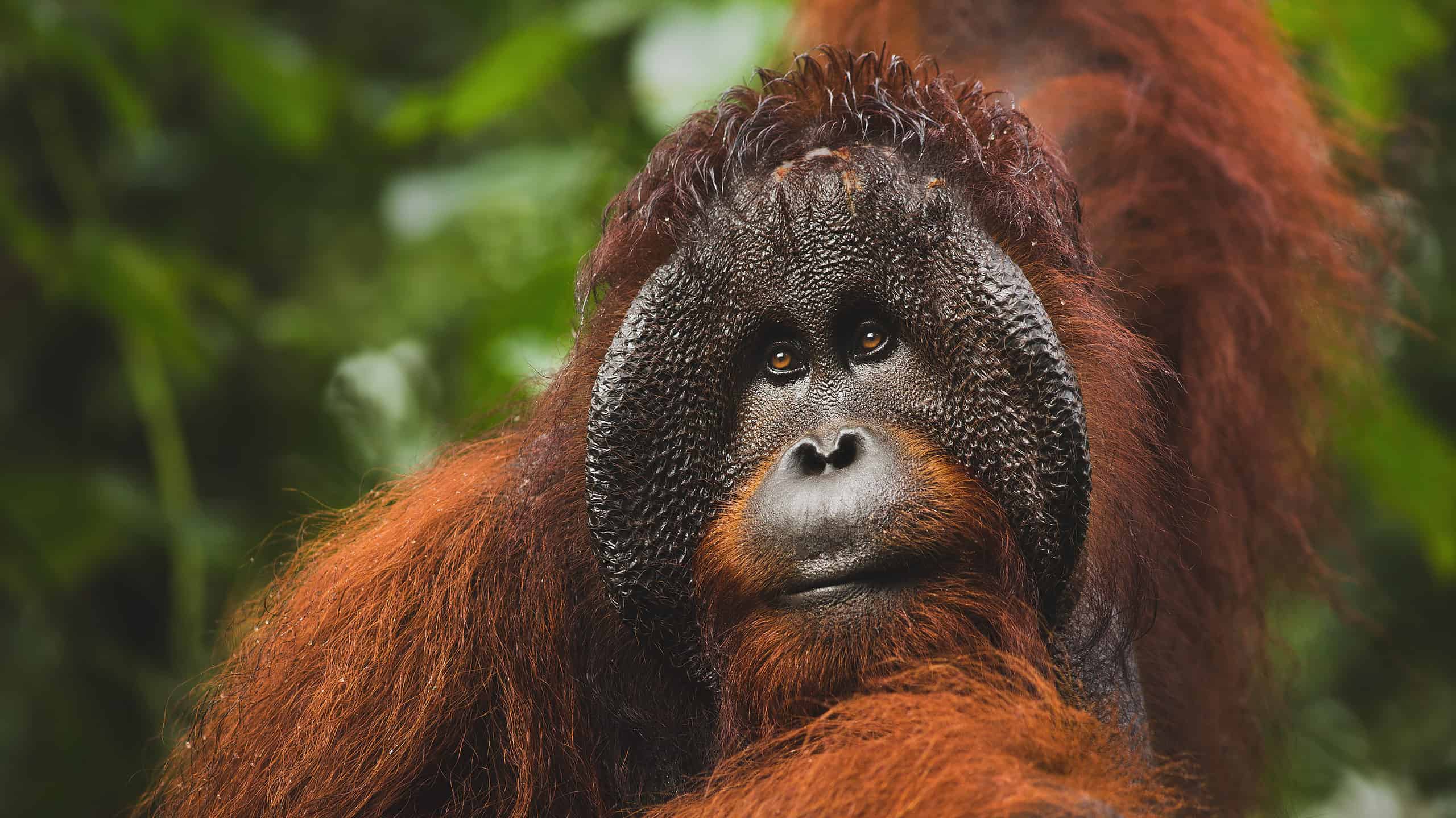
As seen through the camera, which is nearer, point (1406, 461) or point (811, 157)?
point (811, 157)

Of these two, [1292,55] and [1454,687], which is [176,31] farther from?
[1454,687]

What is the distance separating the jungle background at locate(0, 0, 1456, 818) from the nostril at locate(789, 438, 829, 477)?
2.86 feet

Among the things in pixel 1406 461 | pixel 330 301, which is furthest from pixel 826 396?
pixel 330 301

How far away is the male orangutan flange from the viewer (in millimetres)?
1468

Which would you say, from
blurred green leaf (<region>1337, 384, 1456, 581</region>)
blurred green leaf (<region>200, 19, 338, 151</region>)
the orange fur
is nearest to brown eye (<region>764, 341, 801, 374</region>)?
the orange fur

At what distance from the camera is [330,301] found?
3953 mm

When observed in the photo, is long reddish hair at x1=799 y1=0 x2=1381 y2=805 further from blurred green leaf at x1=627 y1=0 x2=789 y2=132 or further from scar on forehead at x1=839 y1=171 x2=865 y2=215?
scar on forehead at x1=839 y1=171 x2=865 y2=215

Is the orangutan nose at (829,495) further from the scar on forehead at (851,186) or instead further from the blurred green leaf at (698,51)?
the blurred green leaf at (698,51)

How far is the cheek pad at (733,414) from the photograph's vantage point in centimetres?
151

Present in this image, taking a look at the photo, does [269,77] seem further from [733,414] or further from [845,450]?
[845,450]

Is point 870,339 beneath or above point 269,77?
beneath

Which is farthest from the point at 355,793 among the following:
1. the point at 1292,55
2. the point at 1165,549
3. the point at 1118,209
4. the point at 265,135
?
the point at 265,135

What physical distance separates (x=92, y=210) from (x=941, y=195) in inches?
119

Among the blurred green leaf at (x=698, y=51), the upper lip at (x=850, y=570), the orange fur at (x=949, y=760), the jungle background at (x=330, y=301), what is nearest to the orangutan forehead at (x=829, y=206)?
the upper lip at (x=850, y=570)
